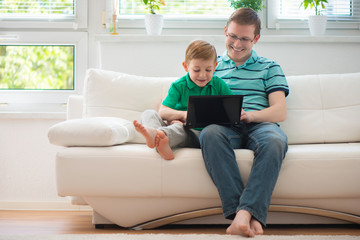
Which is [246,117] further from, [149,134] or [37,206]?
[37,206]

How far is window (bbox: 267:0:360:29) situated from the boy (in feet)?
3.91

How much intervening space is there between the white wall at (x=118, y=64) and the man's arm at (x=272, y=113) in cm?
81

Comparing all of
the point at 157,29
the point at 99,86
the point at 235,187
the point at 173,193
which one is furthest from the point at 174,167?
Answer: the point at 157,29

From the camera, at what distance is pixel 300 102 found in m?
2.31

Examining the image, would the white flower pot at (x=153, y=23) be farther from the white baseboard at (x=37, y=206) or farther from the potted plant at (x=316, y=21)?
the white baseboard at (x=37, y=206)

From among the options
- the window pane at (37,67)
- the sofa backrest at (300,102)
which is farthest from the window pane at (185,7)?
the sofa backrest at (300,102)

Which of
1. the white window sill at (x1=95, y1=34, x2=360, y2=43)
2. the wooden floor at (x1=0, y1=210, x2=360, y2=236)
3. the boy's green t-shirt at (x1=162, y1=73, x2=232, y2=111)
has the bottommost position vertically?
the wooden floor at (x1=0, y1=210, x2=360, y2=236)

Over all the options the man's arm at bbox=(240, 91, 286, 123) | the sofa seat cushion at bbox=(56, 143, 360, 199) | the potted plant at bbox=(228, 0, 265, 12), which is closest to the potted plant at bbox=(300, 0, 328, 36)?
the potted plant at bbox=(228, 0, 265, 12)

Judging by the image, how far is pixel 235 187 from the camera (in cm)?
162

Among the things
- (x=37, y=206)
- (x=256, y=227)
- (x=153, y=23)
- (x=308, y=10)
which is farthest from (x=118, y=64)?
(x=256, y=227)

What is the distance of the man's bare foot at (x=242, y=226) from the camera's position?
58.2 inches

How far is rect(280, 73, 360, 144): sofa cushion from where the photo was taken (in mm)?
2211

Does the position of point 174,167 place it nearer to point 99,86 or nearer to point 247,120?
point 247,120

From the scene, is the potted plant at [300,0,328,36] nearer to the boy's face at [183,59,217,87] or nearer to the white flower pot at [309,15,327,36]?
the white flower pot at [309,15,327,36]
